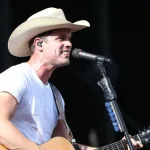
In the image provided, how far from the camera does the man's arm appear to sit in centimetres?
352

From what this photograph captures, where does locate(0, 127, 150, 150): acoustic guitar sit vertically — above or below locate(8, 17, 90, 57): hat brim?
below

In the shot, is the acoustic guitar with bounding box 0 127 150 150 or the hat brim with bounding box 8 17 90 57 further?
the hat brim with bounding box 8 17 90 57

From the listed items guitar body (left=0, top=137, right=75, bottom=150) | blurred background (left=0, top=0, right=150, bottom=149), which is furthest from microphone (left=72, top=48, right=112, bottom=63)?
blurred background (left=0, top=0, right=150, bottom=149)

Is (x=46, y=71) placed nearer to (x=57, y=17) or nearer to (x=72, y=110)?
(x=57, y=17)

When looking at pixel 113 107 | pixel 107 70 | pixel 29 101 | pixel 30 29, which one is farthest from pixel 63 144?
pixel 107 70

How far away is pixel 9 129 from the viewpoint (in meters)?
3.53

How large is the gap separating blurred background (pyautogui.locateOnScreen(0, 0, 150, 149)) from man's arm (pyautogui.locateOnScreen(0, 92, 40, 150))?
272 centimetres

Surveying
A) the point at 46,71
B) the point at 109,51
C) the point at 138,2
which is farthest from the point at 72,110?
the point at 46,71

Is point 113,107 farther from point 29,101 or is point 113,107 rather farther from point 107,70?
point 107,70

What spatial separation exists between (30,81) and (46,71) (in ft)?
0.62

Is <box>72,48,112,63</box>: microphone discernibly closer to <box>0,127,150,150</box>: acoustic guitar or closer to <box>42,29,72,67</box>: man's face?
<box>42,29,72,67</box>: man's face

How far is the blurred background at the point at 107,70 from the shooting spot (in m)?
6.41

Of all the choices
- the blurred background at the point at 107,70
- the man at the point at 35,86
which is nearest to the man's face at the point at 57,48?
the man at the point at 35,86

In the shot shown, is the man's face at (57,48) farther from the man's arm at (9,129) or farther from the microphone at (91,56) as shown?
the man's arm at (9,129)
